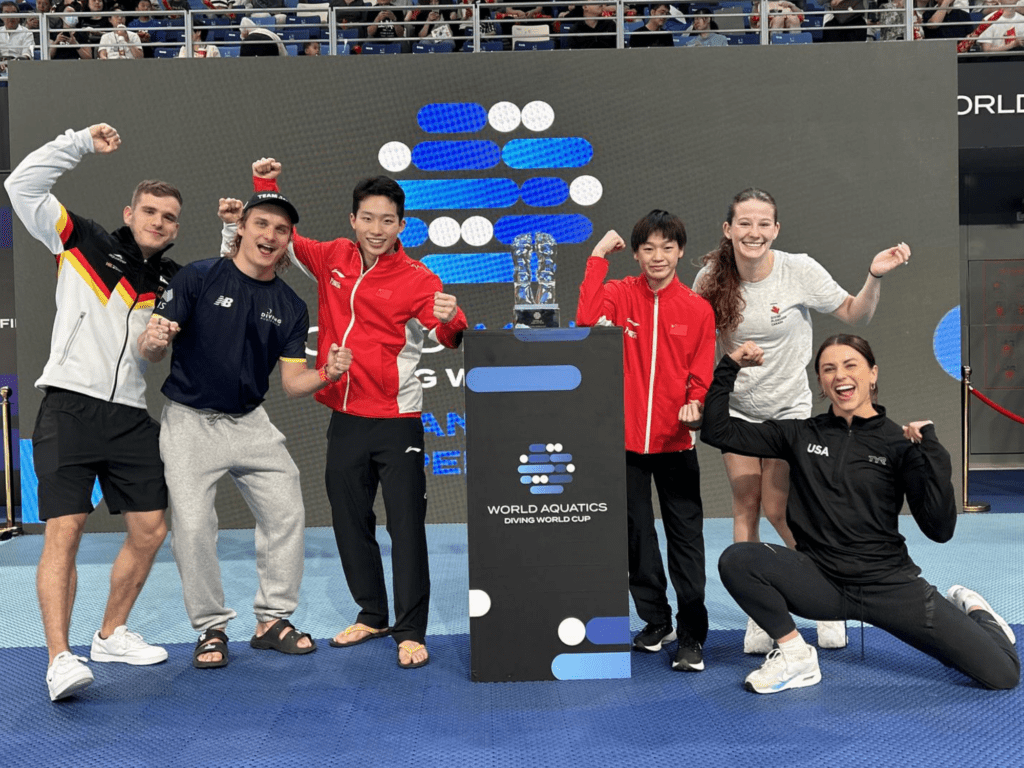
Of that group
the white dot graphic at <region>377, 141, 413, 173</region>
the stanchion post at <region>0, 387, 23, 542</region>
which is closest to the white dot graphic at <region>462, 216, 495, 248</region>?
the white dot graphic at <region>377, 141, 413, 173</region>

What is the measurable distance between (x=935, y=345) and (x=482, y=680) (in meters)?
4.62

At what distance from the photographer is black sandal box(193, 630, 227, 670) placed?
3.52 m

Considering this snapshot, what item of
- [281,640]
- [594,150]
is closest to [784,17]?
[594,150]

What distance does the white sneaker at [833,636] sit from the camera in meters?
3.62

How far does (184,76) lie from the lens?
6.40 meters

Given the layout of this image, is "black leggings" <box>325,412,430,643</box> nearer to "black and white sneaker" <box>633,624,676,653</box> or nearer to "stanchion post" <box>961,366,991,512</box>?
"black and white sneaker" <box>633,624,676,653</box>

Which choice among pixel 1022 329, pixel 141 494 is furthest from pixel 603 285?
pixel 1022 329

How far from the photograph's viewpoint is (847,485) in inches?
128

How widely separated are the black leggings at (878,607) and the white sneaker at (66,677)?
218 cm

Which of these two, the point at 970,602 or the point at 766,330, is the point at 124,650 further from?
the point at 970,602

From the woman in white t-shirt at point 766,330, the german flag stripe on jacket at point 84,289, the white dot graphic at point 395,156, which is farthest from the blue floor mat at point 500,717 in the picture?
the white dot graphic at point 395,156

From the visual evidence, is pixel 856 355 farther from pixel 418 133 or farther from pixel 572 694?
pixel 418 133

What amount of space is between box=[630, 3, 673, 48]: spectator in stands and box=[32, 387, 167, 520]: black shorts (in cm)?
550

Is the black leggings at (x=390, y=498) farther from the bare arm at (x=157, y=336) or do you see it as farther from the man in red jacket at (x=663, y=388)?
the man in red jacket at (x=663, y=388)
